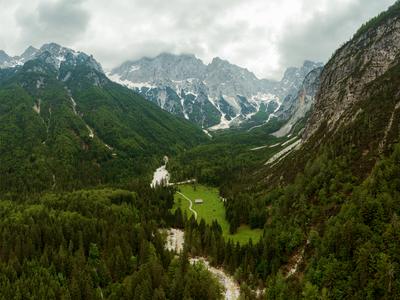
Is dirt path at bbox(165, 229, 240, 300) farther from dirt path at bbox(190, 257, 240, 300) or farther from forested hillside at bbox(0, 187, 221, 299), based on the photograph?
forested hillside at bbox(0, 187, 221, 299)

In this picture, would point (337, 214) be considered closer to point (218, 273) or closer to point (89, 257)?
point (218, 273)

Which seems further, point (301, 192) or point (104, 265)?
point (301, 192)

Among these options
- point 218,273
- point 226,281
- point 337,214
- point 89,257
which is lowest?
point 226,281

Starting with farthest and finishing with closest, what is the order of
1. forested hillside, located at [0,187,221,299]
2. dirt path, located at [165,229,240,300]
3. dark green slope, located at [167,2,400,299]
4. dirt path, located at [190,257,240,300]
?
1. dirt path, located at [165,229,240,300]
2. dirt path, located at [190,257,240,300]
3. forested hillside, located at [0,187,221,299]
4. dark green slope, located at [167,2,400,299]

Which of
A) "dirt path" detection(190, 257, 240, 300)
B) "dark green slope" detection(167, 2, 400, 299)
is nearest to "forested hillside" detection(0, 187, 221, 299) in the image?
"dirt path" detection(190, 257, 240, 300)

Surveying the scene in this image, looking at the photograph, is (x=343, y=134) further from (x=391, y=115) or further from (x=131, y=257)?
(x=131, y=257)

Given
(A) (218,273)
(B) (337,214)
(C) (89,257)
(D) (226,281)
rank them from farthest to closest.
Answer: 1. (C) (89,257)
2. (A) (218,273)
3. (B) (337,214)
4. (D) (226,281)

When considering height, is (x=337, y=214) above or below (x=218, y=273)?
above

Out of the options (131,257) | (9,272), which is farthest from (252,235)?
(9,272)

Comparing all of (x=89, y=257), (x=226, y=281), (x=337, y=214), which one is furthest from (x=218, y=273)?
(x=89, y=257)

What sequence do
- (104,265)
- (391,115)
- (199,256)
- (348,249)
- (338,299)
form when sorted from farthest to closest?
(391,115) < (199,256) < (104,265) < (348,249) < (338,299)

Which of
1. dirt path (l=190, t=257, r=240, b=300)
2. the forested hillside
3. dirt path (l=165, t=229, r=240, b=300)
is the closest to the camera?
the forested hillside
